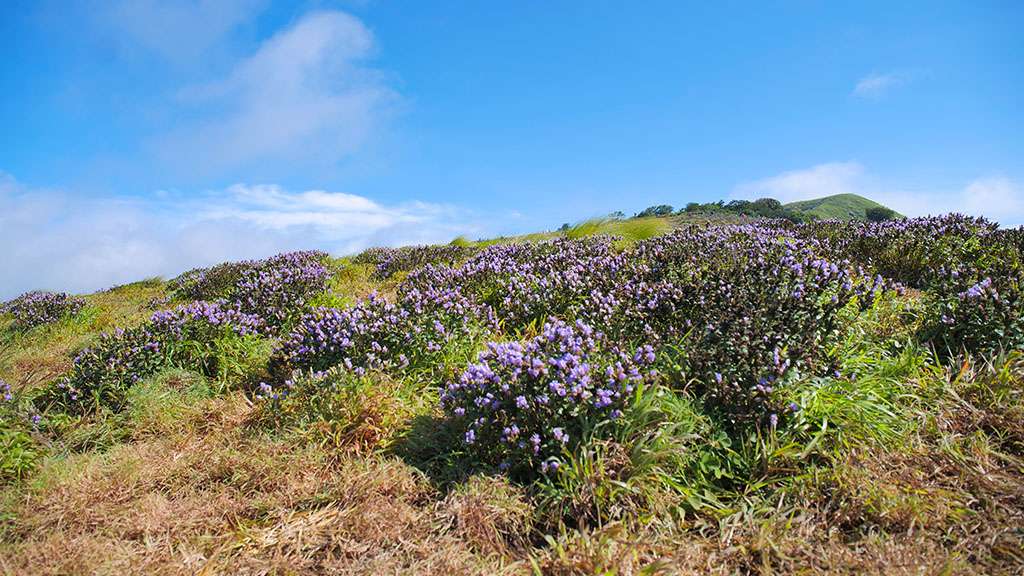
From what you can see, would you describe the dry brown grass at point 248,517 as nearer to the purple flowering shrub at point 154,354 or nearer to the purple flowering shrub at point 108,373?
the purple flowering shrub at point 108,373

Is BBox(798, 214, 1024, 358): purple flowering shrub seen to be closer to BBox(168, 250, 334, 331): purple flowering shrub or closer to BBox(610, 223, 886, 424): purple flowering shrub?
BBox(610, 223, 886, 424): purple flowering shrub

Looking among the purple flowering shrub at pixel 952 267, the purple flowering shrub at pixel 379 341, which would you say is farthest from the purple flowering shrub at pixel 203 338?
the purple flowering shrub at pixel 952 267

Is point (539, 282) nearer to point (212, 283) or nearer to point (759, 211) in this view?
point (212, 283)

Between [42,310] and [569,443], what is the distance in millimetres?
11475

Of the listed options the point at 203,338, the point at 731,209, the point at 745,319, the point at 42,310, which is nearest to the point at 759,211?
the point at 731,209

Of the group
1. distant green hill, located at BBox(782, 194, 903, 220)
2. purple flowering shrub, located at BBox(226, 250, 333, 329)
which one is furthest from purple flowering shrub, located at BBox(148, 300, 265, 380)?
distant green hill, located at BBox(782, 194, 903, 220)

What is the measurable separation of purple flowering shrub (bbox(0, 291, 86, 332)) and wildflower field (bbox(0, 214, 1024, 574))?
18.6 ft

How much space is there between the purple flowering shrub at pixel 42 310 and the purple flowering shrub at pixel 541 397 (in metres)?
9.94

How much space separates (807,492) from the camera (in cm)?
304

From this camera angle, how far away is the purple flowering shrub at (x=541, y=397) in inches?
120

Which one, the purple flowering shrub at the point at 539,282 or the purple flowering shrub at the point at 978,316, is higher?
the purple flowering shrub at the point at 539,282

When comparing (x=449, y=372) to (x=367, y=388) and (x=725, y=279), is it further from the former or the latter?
Result: (x=725, y=279)

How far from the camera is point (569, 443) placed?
10.2 ft

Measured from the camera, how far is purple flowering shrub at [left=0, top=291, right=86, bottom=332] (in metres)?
8.95
